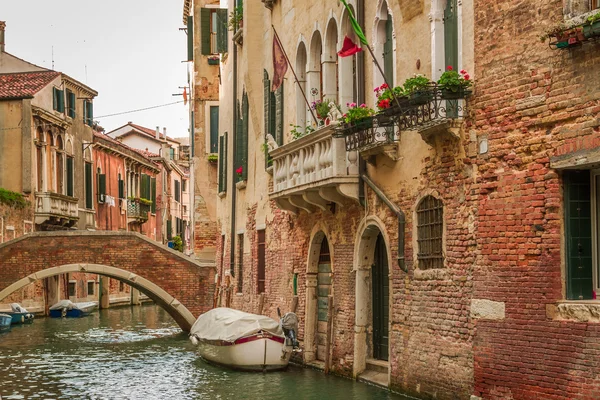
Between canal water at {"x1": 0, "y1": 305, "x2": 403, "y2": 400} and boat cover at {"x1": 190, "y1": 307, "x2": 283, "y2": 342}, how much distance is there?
1.79ft

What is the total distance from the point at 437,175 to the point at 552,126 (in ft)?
7.52

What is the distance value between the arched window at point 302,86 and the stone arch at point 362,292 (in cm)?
328

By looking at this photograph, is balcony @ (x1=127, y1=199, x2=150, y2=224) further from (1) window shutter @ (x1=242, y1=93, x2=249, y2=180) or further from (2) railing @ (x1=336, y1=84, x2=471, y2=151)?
(2) railing @ (x1=336, y1=84, x2=471, y2=151)

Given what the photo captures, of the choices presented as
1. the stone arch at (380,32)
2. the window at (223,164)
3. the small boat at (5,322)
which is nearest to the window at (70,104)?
the small boat at (5,322)

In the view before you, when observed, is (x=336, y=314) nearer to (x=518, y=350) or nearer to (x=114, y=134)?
(x=518, y=350)

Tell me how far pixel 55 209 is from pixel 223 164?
940 centimetres

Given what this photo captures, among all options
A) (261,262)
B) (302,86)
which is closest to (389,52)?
(302,86)

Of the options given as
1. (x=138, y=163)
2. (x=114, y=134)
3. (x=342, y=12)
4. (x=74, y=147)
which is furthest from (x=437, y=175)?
(x=114, y=134)

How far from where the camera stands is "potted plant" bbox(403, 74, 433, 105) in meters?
11.1

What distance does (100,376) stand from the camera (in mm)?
17406

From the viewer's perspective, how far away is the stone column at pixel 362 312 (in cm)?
1459

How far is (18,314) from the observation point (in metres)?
29.6

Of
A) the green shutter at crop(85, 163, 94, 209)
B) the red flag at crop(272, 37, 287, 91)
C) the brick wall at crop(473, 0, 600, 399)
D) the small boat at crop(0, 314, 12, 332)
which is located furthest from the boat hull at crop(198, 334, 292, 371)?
the green shutter at crop(85, 163, 94, 209)

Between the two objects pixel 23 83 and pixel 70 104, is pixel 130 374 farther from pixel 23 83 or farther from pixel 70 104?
pixel 70 104
